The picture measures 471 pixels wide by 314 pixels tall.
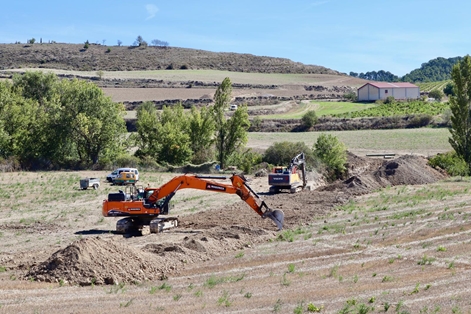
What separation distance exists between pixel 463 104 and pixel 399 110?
170ft

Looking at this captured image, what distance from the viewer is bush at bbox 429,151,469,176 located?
4316 cm

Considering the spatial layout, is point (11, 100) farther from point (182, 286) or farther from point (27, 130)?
point (182, 286)

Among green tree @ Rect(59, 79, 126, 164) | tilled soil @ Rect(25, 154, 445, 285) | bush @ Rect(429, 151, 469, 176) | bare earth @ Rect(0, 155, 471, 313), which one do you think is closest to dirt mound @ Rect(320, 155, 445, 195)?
tilled soil @ Rect(25, 154, 445, 285)

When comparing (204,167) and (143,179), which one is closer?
(143,179)

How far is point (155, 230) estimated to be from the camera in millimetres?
25266

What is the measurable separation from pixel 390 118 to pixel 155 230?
62977mm

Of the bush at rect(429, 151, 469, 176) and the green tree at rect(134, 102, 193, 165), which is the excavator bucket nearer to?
the bush at rect(429, 151, 469, 176)

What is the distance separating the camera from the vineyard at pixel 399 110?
89562 mm

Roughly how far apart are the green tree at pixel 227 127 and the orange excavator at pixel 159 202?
1182 inches

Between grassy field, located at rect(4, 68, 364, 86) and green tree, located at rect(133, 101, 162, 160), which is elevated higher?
grassy field, located at rect(4, 68, 364, 86)

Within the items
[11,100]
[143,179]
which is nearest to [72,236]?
[143,179]

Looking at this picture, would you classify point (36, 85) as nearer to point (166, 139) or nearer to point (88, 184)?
point (166, 139)

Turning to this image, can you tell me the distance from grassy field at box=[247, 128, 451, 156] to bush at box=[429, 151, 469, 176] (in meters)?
12.0

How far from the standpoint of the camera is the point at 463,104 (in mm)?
43125
